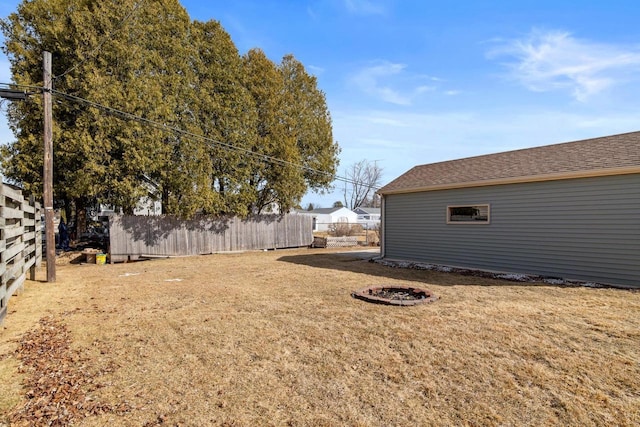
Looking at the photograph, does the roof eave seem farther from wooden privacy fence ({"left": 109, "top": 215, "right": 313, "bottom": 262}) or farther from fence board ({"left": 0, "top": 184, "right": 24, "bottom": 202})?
fence board ({"left": 0, "top": 184, "right": 24, "bottom": 202})

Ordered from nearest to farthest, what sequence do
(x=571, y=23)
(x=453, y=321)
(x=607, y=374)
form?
(x=607, y=374) → (x=453, y=321) → (x=571, y=23)

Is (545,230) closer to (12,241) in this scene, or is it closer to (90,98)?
(12,241)

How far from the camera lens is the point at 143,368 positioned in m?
3.32

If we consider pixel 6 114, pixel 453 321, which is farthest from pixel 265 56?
pixel 453 321

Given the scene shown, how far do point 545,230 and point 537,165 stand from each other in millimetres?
1853

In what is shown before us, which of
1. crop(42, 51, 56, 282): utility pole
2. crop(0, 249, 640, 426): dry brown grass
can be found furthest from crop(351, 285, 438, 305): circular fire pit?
A: crop(42, 51, 56, 282): utility pole

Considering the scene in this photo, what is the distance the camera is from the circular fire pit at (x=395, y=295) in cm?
568

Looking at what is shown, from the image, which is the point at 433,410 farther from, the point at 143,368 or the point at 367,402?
the point at 143,368

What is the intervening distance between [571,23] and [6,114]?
17.7 m

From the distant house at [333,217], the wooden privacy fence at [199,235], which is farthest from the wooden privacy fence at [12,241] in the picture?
the distant house at [333,217]

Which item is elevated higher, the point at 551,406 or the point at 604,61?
the point at 604,61

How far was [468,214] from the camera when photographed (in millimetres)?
10023

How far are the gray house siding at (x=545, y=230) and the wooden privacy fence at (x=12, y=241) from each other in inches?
400

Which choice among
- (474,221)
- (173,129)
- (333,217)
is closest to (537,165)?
(474,221)
